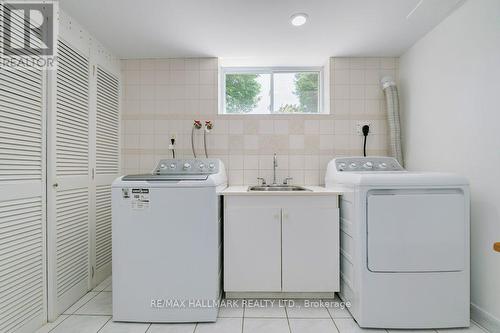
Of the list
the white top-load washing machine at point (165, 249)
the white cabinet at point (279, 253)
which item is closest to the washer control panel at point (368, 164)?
the white cabinet at point (279, 253)

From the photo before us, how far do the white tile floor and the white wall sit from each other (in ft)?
1.48

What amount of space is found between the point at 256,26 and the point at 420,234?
1.94 m

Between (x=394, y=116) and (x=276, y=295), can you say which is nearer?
(x=276, y=295)

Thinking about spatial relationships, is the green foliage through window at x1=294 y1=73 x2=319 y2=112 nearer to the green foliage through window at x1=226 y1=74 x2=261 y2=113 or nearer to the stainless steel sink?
the green foliage through window at x1=226 y1=74 x2=261 y2=113

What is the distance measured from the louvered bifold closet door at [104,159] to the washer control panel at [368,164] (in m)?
2.16

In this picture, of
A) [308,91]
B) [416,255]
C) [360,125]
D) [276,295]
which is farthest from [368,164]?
[276,295]

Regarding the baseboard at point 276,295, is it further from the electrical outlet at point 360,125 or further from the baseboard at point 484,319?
the electrical outlet at point 360,125

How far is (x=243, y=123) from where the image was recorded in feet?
9.07

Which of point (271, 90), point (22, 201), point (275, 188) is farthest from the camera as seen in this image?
point (271, 90)

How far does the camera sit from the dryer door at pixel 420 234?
5.57 ft

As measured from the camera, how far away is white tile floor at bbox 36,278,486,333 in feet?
5.63

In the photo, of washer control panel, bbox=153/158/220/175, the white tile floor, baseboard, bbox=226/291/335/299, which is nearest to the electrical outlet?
washer control panel, bbox=153/158/220/175

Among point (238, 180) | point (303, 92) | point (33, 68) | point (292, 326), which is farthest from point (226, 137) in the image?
point (292, 326)

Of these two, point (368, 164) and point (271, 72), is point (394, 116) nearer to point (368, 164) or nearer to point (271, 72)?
point (368, 164)
